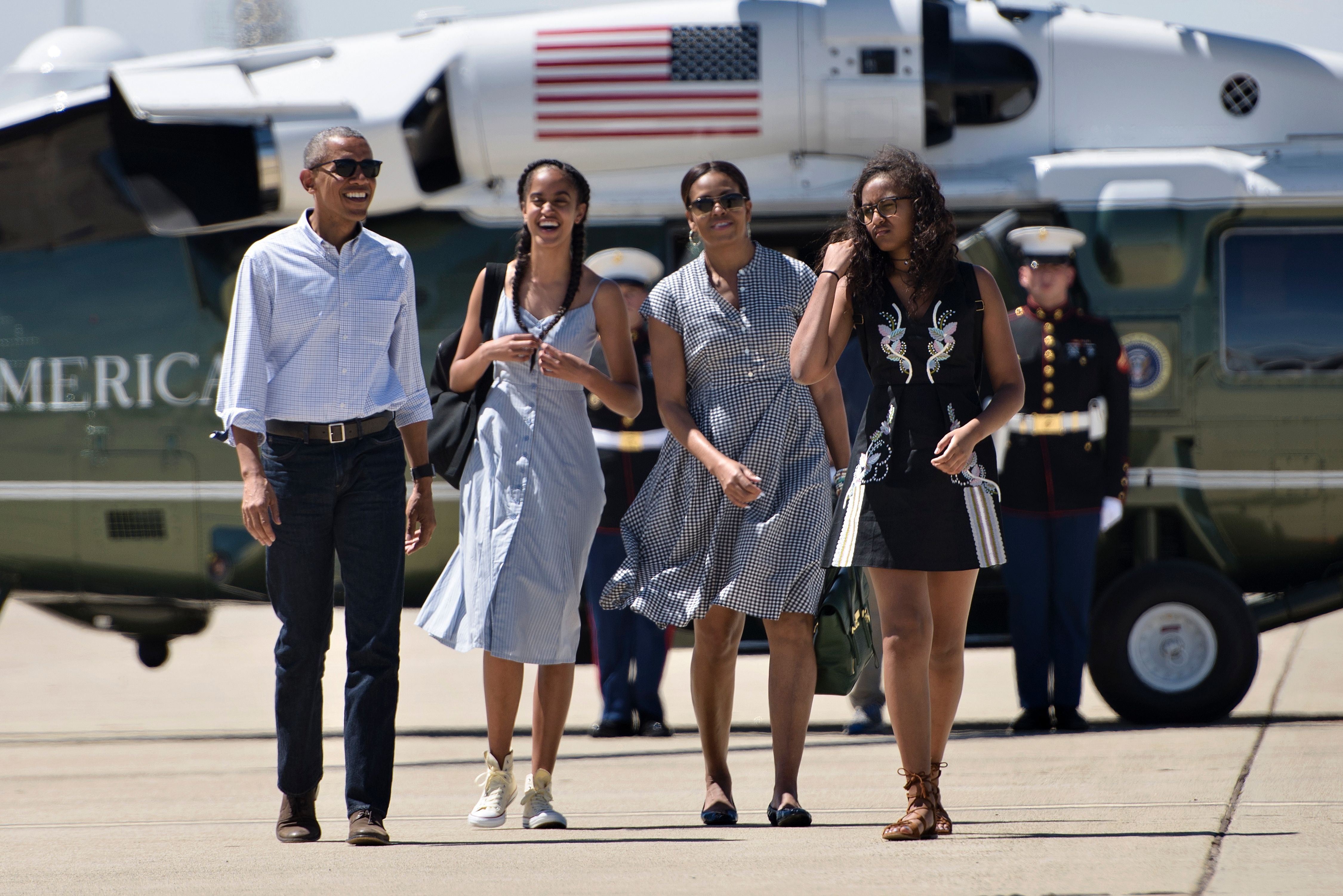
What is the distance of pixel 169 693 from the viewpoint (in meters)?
9.65

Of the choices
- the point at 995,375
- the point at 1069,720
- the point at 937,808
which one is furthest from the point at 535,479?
the point at 1069,720

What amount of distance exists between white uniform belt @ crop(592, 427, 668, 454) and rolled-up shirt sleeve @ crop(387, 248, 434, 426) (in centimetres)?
272

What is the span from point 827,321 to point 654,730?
3.22m

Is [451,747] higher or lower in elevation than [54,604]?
lower

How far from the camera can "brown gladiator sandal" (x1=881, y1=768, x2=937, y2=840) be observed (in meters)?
3.77

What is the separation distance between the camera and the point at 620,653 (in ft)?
22.2

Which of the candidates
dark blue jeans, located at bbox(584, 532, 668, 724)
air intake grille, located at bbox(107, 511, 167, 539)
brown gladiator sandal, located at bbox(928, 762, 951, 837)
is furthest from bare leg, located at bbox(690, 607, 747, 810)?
air intake grille, located at bbox(107, 511, 167, 539)

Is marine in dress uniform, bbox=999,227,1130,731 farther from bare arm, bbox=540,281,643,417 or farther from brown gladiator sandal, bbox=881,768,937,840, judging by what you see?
brown gladiator sandal, bbox=881,768,937,840

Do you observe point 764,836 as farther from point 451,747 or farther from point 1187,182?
point 1187,182

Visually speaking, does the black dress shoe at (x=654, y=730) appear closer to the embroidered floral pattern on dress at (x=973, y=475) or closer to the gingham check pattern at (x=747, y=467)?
the gingham check pattern at (x=747, y=467)

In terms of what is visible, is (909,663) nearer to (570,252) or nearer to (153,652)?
(570,252)

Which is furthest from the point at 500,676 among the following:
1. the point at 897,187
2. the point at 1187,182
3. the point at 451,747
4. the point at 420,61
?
the point at 1187,182

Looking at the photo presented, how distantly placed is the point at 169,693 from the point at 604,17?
5.26 metres

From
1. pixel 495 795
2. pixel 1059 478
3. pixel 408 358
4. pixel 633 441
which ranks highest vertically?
pixel 408 358
